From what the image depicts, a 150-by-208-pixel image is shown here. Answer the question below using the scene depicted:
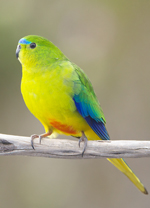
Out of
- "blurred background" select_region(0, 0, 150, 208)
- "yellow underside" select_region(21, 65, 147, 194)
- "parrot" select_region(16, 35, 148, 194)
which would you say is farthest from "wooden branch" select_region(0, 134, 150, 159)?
"blurred background" select_region(0, 0, 150, 208)

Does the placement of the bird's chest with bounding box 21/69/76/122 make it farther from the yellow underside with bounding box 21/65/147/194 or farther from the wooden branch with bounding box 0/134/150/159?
the wooden branch with bounding box 0/134/150/159

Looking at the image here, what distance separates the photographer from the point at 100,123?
2.98 metres

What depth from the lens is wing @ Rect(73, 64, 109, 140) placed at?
109 inches

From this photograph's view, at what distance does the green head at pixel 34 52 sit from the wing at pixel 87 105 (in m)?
0.32

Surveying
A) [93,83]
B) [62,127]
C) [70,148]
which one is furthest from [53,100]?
[93,83]

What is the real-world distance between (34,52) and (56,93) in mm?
526

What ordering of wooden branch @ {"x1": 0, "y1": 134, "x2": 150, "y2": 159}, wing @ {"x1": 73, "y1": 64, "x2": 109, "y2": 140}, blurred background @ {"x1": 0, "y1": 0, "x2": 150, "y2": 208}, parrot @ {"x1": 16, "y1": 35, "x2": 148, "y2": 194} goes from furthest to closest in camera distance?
blurred background @ {"x1": 0, "y1": 0, "x2": 150, "y2": 208}
wing @ {"x1": 73, "y1": 64, "x2": 109, "y2": 140}
parrot @ {"x1": 16, "y1": 35, "x2": 148, "y2": 194}
wooden branch @ {"x1": 0, "y1": 134, "x2": 150, "y2": 159}

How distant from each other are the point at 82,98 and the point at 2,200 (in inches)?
130

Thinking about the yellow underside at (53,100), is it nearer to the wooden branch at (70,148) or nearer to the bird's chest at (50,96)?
the bird's chest at (50,96)

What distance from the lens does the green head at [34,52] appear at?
110 inches

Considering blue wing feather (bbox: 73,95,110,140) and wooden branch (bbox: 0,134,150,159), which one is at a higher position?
blue wing feather (bbox: 73,95,110,140)

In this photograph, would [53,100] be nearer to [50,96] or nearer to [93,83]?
[50,96]

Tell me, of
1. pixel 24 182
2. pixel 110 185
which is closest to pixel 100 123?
pixel 110 185

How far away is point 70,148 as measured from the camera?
8.59ft
